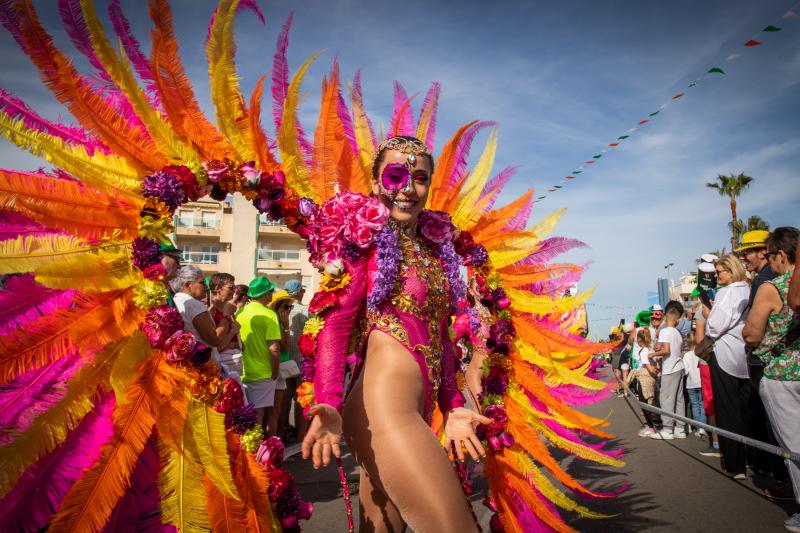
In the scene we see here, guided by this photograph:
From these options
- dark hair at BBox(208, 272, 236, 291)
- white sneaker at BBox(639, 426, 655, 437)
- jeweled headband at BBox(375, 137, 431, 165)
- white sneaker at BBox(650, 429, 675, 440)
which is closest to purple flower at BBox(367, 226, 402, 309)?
jeweled headband at BBox(375, 137, 431, 165)

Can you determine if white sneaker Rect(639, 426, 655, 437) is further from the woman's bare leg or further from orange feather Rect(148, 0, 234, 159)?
orange feather Rect(148, 0, 234, 159)

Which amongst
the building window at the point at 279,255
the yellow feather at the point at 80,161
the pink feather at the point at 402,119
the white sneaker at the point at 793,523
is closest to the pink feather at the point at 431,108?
the pink feather at the point at 402,119

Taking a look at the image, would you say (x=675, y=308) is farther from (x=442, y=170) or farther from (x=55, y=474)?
(x=55, y=474)

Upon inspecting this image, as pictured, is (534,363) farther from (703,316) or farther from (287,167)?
(703,316)

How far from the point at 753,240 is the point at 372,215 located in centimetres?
397

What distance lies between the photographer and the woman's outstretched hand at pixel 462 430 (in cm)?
231

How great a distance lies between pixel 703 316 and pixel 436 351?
212 inches

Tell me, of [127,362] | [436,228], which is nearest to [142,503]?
[127,362]

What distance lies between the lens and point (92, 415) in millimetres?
1938

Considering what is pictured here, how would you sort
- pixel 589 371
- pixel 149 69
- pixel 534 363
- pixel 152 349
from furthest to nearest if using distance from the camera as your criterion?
1. pixel 589 371
2. pixel 534 363
3. pixel 149 69
4. pixel 152 349

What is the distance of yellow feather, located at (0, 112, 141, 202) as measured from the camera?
198 centimetres

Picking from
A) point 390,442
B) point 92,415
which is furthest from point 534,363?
point 92,415

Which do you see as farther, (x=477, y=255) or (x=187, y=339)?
(x=477, y=255)

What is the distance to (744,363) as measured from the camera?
4.85 m
